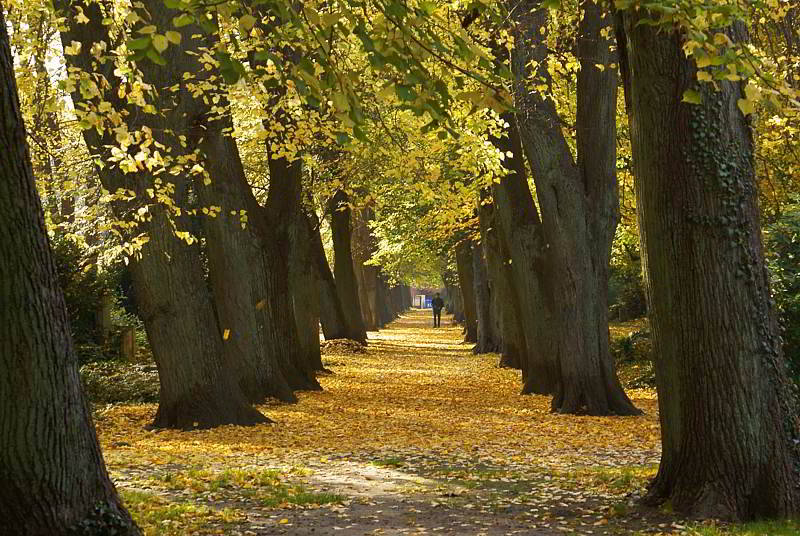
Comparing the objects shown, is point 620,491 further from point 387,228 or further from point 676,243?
point 387,228

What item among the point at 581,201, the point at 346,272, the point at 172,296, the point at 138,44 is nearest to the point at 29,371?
the point at 138,44

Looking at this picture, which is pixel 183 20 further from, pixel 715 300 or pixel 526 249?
pixel 526 249

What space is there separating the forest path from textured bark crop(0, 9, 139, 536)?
1.77 metres

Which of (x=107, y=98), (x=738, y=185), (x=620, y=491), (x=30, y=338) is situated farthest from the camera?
(x=107, y=98)

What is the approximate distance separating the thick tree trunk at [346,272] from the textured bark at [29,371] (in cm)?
2668

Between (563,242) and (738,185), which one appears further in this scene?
(563,242)

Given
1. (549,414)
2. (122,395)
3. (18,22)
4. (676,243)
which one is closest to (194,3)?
(676,243)

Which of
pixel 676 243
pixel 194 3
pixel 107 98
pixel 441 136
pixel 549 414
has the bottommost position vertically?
pixel 549 414

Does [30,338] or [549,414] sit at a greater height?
[30,338]

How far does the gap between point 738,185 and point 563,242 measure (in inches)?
359

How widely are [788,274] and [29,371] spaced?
13367 mm

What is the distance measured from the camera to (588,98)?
53.5 ft

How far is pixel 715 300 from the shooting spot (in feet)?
24.4

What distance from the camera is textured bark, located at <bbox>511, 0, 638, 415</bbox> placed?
1606cm
